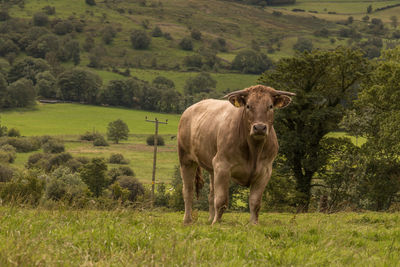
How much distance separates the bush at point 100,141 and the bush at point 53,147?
1232 centimetres

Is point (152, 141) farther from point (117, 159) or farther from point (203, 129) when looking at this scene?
point (203, 129)

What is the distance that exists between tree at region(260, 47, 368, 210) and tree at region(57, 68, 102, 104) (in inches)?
5086

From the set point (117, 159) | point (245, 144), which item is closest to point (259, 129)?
point (245, 144)

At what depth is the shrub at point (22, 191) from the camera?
29.6ft

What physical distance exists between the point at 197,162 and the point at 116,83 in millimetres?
151925

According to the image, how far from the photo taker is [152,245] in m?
5.29

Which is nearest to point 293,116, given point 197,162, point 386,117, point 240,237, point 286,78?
point 286,78

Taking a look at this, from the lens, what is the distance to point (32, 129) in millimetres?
128000

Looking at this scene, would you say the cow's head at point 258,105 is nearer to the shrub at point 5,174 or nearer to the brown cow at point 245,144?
the brown cow at point 245,144

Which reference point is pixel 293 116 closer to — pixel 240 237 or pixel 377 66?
pixel 377 66

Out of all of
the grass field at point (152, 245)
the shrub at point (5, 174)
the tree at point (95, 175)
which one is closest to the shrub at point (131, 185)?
the tree at point (95, 175)

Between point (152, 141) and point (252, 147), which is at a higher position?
point (252, 147)

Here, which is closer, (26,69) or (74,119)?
(74,119)

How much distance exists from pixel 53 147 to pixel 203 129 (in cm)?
10288
